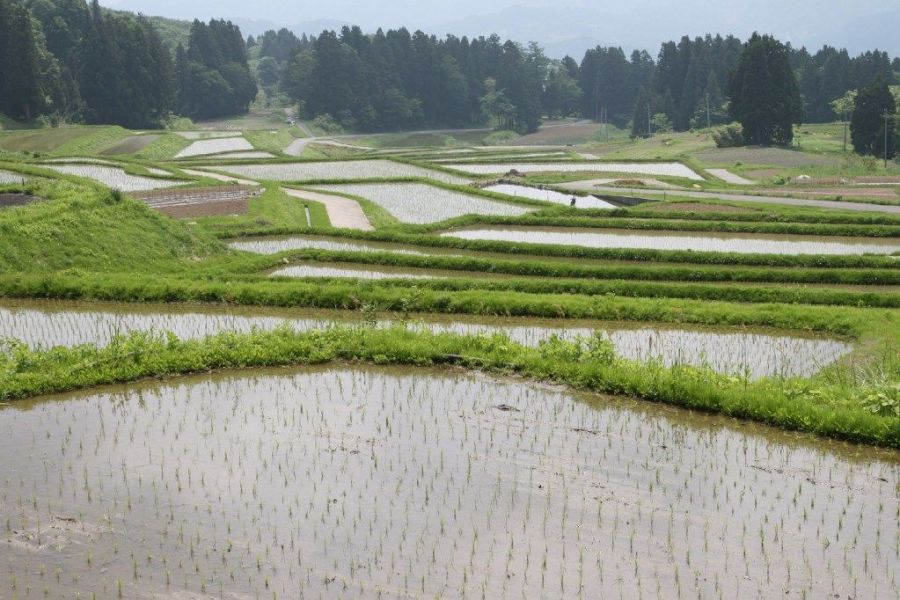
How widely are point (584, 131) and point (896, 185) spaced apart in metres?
53.7

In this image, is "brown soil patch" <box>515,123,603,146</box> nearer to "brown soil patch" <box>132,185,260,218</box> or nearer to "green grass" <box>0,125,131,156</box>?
"green grass" <box>0,125,131,156</box>

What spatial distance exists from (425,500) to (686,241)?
16.5 meters

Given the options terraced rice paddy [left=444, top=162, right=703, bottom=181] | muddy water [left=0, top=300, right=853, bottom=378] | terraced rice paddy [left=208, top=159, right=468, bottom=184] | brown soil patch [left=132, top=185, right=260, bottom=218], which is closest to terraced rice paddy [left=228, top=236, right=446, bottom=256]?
brown soil patch [left=132, top=185, right=260, bottom=218]

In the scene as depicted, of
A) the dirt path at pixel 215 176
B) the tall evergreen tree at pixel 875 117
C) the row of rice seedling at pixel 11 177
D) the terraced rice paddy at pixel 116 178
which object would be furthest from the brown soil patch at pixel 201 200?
the tall evergreen tree at pixel 875 117

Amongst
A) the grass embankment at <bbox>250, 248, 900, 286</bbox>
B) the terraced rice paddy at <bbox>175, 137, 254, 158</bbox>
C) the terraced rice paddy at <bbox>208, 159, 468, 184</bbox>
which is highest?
the terraced rice paddy at <bbox>175, 137, 254, 158</bbox>

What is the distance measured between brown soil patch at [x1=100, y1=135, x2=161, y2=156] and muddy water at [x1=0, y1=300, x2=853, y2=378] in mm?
34385

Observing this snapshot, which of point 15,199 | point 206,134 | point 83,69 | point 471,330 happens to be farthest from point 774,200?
point 83,69

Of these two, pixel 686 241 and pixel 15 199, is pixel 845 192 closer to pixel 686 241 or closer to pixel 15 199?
pixel 686 241

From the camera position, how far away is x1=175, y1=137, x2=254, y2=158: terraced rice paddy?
51138 mm

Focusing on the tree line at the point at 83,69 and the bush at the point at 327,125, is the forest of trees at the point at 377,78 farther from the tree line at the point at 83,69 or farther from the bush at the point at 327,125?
the bush at the point at 327,125

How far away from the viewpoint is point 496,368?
11.4 meters

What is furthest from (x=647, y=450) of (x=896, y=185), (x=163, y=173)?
(x=896, y=185)

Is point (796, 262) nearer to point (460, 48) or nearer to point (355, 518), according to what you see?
point (355, 518)

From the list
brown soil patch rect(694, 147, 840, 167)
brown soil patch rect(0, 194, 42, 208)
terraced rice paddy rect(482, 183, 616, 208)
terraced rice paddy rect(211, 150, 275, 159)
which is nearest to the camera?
brown soil patch rect(0, 194, 42, 208)
